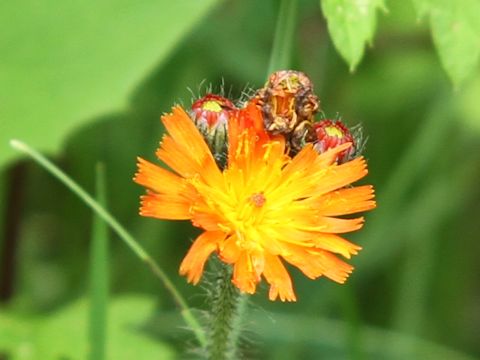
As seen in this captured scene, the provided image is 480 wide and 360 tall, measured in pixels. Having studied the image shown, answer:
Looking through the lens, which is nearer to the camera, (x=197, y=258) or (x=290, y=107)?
(x=197, y=258)

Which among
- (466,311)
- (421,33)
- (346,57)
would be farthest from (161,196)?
(421,33)

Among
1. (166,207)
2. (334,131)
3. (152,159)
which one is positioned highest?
(152,159)

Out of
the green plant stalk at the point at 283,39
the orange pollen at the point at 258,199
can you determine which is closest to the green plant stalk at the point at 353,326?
the green plant stalk at the point at 283,39

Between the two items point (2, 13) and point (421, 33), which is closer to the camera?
point (2, 13)

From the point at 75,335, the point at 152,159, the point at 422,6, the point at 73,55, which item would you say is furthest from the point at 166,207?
the point at 152,159

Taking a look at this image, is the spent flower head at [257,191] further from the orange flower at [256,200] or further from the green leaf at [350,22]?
the green leaf at [350,22]

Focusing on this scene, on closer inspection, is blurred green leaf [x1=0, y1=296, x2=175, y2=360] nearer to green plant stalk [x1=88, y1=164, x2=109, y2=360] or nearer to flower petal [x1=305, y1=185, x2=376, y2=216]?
green plant stalk [x1=88, y1=164, x2=109, y2=360]

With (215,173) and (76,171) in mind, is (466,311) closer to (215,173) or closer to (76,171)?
(76,171)

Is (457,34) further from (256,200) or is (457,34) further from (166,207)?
(166,207)
